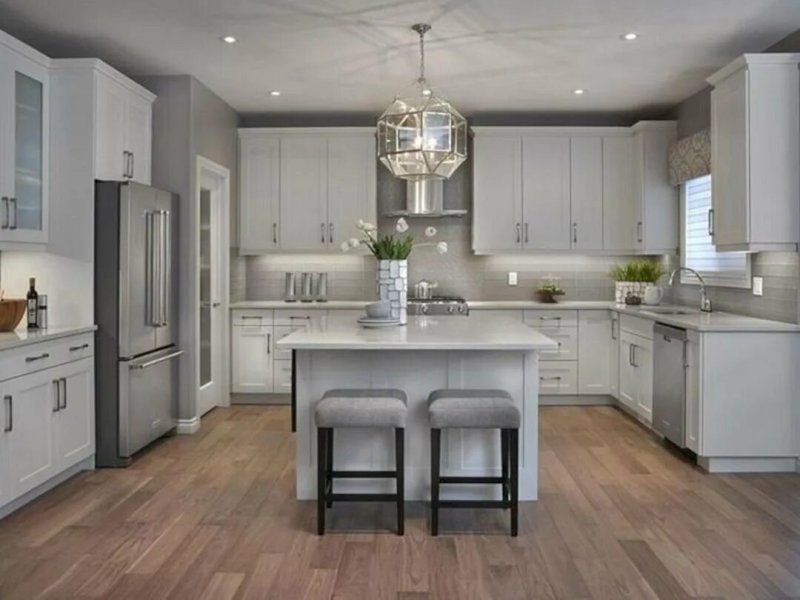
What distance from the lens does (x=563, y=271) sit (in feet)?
23.1

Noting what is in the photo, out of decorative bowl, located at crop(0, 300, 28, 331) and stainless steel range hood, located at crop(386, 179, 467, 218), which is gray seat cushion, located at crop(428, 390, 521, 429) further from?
stainless steel range hood, located at crop(386, 179, 467, 218)

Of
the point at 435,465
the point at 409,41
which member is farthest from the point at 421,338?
the point at 409,41

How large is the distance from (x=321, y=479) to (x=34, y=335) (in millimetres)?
1745

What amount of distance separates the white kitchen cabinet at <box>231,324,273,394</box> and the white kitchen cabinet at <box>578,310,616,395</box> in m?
2.74

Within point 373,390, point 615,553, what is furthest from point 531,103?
point 615,553

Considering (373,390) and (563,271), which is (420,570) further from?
(563,271)

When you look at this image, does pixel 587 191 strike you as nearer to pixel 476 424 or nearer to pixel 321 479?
pixel 476 424

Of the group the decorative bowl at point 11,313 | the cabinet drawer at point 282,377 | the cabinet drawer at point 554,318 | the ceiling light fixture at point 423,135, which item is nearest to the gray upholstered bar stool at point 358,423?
the ceiling light fixture at point 423,135

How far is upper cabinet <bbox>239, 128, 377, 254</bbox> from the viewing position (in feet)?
22.1

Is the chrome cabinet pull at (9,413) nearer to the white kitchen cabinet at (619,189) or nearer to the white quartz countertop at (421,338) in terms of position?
the white quartz countertop at (421,338)

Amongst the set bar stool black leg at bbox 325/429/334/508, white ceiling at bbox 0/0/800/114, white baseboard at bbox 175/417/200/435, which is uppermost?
white ceiling at bbox 0/0/800/114

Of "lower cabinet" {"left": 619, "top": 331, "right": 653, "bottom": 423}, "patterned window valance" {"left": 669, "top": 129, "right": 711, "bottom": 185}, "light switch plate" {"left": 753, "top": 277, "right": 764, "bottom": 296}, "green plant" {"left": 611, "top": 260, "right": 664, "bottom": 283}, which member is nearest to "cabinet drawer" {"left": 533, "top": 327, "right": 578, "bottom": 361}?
"lower cabinet" {"left": 619, "top": 331, "right": 653, "bottom": 423}

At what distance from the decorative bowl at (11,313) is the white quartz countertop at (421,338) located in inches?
62.5

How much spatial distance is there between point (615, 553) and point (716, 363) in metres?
1.65
